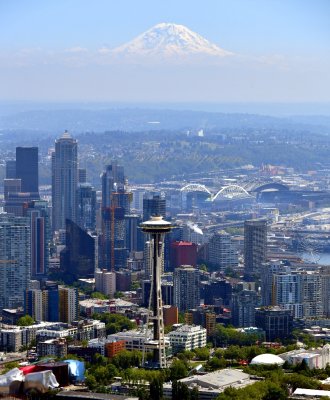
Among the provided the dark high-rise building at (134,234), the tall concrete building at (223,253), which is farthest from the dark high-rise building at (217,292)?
the dark high-rise building at (134,234)

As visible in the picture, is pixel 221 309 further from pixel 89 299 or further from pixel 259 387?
pixel 259 387

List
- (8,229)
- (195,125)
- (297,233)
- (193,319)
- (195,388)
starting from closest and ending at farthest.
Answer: (195,388)
(193,319)
(8,229)
(297,233)
(195,125)

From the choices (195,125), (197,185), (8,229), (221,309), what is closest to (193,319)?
(221,309)

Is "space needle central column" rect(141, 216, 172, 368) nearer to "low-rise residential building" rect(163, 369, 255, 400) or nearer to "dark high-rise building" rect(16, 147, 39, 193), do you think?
"low-rise residential building" rect(163, 369, 255, 400)

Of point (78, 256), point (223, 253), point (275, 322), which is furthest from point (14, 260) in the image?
point (275, 322)

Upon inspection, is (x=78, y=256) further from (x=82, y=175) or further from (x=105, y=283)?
(x=82, y=175)

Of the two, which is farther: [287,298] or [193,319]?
[287,298]
